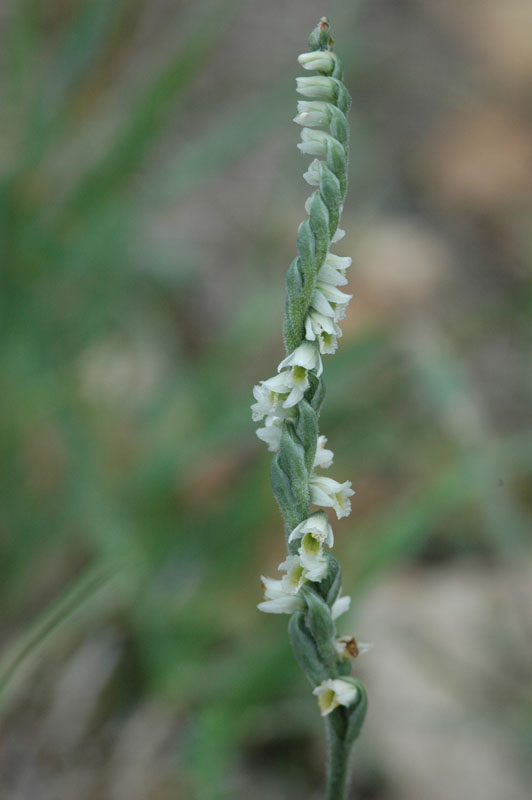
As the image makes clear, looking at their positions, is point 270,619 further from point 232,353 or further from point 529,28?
point 529,28

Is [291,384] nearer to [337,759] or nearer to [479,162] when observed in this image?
[337,759]

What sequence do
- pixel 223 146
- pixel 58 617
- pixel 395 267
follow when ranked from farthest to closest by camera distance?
pixel 395 267
pixel 223 146
pixel 58 617

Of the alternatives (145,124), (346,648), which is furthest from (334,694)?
(145,124)

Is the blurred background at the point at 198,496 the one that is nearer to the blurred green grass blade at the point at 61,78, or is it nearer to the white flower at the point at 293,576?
the blurred green grass blade at the point at 61,78

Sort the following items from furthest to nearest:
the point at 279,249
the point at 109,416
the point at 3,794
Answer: the point at 279,249, the point at 109,416, the point at 3,794

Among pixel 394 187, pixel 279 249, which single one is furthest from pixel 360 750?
pixel 394 187

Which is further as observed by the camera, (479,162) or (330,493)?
(479,162)

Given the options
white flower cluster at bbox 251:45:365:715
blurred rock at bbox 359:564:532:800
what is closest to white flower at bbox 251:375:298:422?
white flower cluster at bbox 251:45:365:715
